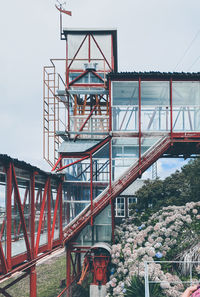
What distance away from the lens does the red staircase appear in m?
16.1

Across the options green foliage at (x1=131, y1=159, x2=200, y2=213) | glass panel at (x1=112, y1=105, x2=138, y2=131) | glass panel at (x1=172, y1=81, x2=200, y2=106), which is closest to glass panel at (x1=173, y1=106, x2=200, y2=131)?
glass panel at (x1=172, y1=81, x2=200, y2=106)

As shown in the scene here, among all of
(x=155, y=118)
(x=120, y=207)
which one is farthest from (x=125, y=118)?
(x=120, y=207)

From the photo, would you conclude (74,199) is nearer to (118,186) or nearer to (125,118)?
(118,186)

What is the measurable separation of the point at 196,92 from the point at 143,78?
287 cm

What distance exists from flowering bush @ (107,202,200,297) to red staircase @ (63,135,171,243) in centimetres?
195

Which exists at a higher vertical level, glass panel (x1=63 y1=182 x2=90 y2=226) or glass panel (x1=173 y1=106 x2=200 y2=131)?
glass panel (x1=173 y1=106 x2=200 y2=131)

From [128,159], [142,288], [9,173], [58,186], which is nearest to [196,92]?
[128,159]

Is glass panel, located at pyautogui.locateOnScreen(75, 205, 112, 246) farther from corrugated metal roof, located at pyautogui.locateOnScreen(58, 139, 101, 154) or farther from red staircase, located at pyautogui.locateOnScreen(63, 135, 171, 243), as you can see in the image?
corrugated metal roof, located at pyautogui.locateOnScreen(58, 139, 101, 154)

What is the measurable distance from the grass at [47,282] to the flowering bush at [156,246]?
6.33 metres

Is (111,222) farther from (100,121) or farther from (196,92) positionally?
(196,92)

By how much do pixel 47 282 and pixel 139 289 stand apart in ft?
44.2

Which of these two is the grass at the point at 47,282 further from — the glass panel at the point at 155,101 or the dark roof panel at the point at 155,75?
the dark roof panel at the point at 155,75

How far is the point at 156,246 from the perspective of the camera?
1412 centimetres

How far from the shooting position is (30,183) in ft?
35.1
